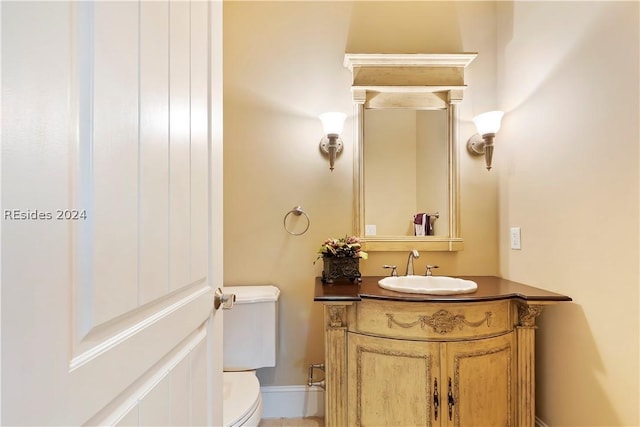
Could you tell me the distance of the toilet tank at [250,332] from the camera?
179cm

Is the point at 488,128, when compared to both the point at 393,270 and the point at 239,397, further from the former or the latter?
the point at 239,397

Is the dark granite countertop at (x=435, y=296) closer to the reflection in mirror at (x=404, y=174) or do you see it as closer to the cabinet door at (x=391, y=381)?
the cabinet door at (x=391, y=381)

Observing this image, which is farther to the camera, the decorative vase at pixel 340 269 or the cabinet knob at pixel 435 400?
the decorative vase at pixel 340 269

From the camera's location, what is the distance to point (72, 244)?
0.45 metres

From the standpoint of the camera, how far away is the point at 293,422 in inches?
78.2

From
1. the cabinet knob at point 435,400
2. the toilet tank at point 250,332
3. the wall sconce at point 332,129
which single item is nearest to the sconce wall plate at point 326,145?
the wall sconce at point 332,129

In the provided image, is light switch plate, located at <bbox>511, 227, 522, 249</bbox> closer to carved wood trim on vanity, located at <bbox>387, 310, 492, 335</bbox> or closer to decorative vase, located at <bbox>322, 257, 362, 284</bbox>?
carved wood trim on vanity, located at <bbox>387, 310, 492, 335</bbox>

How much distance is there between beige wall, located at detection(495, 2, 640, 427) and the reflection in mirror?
402 mm


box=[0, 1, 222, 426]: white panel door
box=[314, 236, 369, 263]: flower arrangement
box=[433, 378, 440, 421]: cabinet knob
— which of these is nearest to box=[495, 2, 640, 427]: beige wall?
box=[433, 378, 440, 421]: cabinet knob

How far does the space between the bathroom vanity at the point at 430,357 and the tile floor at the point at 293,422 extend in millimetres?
428

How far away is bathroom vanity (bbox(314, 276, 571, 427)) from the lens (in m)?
1.53

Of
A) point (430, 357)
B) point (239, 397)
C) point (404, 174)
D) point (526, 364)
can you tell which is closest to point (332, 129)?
point (404, 174)

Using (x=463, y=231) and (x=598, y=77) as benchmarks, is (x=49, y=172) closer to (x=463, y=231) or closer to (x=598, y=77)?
(x=598, y=77)

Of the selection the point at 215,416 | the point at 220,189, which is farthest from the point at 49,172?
the point at 215,416
